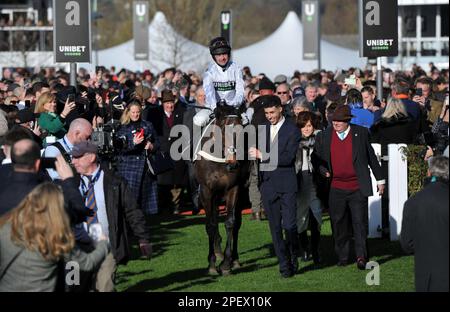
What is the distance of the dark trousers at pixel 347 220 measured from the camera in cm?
1339

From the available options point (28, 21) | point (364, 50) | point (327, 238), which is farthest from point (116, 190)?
point (28, 21)

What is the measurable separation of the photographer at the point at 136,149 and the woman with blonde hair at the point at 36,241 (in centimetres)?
747

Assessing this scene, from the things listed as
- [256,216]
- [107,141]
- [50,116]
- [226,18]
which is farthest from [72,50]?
[226,18]

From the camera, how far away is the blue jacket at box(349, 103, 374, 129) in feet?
53.4

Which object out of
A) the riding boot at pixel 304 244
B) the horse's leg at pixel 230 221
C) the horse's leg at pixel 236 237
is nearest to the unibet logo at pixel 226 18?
the riding boot at pixel 304 244

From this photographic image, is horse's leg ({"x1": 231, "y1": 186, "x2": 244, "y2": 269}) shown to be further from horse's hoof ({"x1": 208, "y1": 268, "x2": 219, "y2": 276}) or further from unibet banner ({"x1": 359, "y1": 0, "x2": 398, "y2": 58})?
unibet banner ({"x1": 359, "y1": 0, "x2": 398, "y2": 58})

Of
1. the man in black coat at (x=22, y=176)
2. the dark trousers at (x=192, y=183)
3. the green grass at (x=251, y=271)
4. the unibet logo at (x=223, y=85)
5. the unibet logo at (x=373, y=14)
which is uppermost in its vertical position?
the unibet logo at (x=373, y=14)

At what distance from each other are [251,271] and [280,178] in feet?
4.20

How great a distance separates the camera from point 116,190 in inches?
405

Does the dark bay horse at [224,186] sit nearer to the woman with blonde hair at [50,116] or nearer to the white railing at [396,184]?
the woman with blonde hair at [50,116]

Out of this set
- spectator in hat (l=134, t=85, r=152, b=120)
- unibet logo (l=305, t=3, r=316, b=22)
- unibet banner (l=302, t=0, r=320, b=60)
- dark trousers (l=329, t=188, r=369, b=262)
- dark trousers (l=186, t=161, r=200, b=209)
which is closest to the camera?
dark trousers (l=329, t=188, r=369, b=262)

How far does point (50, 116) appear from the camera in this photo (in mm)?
14406

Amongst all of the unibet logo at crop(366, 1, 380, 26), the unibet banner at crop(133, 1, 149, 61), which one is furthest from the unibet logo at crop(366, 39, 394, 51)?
the unibet banner at crop(133, 1, 149, 61)

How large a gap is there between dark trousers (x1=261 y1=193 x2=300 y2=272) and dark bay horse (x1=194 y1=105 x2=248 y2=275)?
1.97 ft
